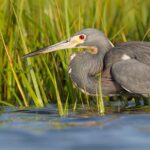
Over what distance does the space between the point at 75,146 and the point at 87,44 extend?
8.76 feet

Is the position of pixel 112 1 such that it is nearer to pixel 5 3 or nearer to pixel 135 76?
pixel 5 3

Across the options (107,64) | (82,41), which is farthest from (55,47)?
(107,64)

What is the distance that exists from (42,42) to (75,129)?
2399 millimetres

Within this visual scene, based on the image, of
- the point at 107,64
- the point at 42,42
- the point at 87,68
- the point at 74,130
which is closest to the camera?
the point at 74,130

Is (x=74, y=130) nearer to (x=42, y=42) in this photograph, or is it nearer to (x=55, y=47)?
(x=55, y=47)

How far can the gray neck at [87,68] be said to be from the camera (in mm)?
7059

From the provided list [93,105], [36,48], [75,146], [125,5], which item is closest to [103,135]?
[75,146]

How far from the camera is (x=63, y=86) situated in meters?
7.79

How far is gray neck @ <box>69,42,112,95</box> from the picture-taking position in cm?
706

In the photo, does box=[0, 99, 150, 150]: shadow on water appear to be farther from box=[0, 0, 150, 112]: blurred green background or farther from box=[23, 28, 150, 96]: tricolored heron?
box=[0, 0, 150, 112]: blurred green background

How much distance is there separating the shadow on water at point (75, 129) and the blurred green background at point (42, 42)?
1.43 ft

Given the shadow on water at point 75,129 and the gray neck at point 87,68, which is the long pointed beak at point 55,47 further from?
the shadow on water at point 75,129

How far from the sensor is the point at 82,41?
285 inches

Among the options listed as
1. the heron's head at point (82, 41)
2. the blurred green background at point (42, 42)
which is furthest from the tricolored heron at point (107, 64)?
the blurred green background at point (42, 42)
